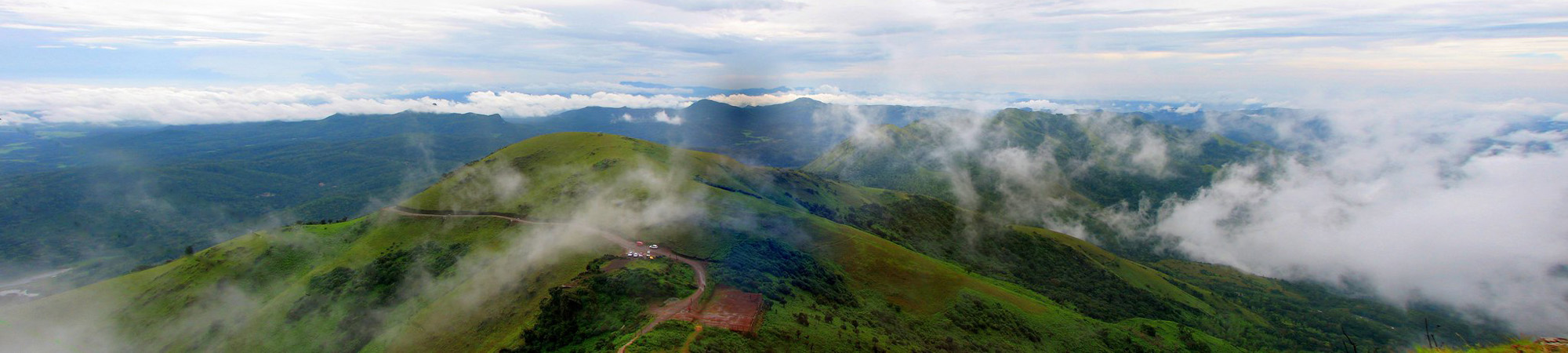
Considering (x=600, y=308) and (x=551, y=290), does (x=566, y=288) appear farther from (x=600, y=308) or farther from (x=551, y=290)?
(x=600, y=308)

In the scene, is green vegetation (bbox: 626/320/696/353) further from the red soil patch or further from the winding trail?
the red soil patch

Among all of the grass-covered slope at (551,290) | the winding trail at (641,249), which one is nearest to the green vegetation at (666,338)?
the grass-covered slope at (551,290)

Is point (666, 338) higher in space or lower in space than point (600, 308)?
higher

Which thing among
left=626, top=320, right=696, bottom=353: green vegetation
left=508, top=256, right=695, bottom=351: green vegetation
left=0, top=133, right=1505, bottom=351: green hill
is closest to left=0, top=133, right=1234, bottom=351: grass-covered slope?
left=508, top=256, right=695, bottom=351: green vegetation

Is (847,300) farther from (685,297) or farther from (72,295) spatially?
(72,295)

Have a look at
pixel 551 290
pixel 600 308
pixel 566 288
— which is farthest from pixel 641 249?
pixel 600 308

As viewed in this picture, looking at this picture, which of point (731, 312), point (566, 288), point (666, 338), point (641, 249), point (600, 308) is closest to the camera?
point (666, 338)

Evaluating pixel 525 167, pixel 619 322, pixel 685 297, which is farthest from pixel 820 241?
pixel 525 167

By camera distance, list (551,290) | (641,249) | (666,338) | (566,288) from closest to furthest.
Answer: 1. (666,338)
2. (551,290)
3. (566,288)
4. (641,249)
